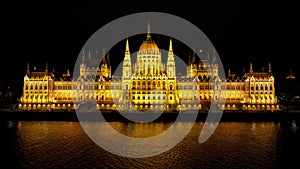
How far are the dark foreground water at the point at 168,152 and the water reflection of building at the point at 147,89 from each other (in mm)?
42198

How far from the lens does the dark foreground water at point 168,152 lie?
29078 millimetres

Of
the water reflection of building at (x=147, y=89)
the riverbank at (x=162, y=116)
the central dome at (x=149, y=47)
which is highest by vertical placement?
the central dome at (x=149, y=47)

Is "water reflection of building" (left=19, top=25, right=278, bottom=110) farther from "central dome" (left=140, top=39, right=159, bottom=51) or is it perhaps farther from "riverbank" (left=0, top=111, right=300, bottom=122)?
"riverbank" (left=0, top=111, right=300, bottom=122)

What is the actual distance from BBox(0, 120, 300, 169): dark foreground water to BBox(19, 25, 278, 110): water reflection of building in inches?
1661

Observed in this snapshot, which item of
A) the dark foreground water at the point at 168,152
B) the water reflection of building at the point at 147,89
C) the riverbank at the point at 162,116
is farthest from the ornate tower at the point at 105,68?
the dark foreground water at the point at 168,152

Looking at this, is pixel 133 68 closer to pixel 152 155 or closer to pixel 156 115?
pixel 156 115

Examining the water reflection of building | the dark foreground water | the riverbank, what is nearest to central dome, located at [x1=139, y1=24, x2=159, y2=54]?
the water reflection of building

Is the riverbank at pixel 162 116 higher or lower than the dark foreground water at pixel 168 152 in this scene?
higher

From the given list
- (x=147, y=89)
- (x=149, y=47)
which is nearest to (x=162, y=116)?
(x=147, y=89)

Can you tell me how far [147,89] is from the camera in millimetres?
91500

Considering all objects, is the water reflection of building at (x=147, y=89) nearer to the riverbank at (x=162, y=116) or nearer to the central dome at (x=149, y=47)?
the central dome at (x=149, y=47)

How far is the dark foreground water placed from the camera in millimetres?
29078

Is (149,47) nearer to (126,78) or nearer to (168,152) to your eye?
(126,78)

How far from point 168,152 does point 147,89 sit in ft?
189
